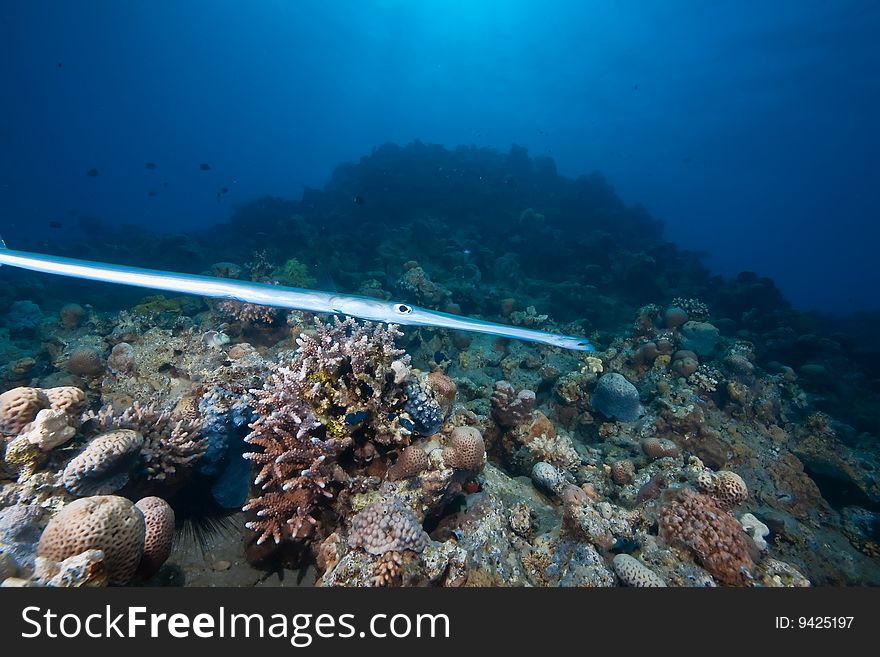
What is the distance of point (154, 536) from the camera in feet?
9.30

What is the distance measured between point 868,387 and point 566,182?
25.3 metres

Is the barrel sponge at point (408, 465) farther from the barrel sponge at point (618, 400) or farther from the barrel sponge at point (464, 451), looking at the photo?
the barrel sponge at point (618, 400)

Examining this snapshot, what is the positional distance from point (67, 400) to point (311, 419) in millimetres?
2124

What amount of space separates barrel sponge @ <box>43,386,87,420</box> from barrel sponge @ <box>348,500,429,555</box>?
267cm

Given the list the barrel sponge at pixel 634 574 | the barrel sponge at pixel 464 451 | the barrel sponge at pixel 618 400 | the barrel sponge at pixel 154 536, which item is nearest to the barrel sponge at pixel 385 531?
the barrel sponge at pixel 464 451

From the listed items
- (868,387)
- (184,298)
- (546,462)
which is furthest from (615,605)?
(868,387)

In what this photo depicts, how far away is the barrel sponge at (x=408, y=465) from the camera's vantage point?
3791 millimetres

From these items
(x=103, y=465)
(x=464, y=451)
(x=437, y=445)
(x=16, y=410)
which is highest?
(x=464, y=451)

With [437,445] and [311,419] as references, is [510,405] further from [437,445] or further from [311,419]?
[311,419]

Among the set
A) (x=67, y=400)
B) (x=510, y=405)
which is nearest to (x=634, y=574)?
(x=510, y=405)

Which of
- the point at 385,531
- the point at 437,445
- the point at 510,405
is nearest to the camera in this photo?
the point at 385,531

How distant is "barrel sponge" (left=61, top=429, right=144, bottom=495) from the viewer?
9.88ft

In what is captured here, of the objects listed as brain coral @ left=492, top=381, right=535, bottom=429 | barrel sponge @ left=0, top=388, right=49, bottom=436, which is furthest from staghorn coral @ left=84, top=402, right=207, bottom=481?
brain coral @ left=492, top=381, right=535, bottom=429

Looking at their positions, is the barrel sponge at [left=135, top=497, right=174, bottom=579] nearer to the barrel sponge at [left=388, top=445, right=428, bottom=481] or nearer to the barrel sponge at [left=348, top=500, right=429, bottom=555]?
the barrel sponge at [left=348, top=500, right=429, bottom=555]
